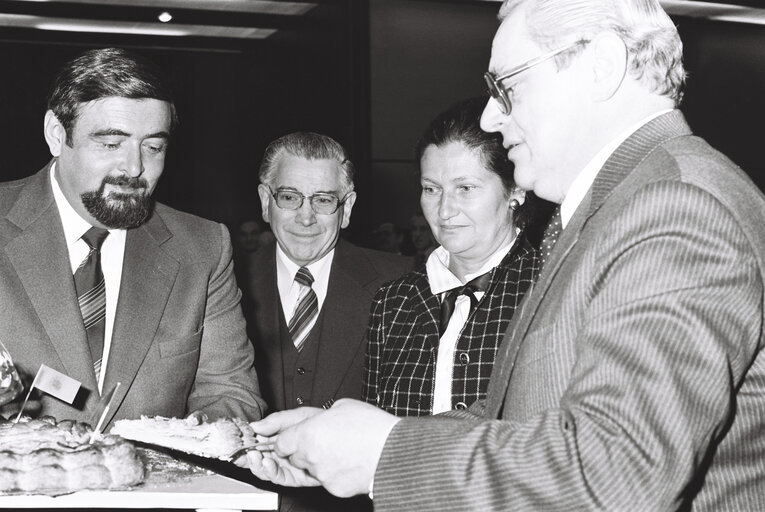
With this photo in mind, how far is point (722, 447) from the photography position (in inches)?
45.6

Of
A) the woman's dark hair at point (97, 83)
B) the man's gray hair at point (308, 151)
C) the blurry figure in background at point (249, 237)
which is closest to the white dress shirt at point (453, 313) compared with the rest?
the man's gray hair at point (308, 151)

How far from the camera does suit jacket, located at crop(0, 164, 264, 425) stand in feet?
7.14

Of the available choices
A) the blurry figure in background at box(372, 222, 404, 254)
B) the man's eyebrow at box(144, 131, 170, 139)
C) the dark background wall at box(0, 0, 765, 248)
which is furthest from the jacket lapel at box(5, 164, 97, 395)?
the dark background wall at box(0, 0, 765, 248)

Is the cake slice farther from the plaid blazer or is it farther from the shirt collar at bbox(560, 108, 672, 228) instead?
the shirt collar at bbox(560, 108, 672, 228)

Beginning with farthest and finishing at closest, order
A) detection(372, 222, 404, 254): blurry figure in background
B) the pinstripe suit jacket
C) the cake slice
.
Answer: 1. detection(372, 222, 404, 254): blurry figure in background
2. the cake slice
3. the pinstripe suit jacket

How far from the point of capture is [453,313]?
7.94 feet

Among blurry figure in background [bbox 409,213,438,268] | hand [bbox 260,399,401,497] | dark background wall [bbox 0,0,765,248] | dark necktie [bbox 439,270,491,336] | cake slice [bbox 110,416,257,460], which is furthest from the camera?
dark background wall [bbox 0,0,765,248]

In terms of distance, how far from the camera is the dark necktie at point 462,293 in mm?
2404

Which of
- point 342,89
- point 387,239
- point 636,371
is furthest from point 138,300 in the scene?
point 342,89

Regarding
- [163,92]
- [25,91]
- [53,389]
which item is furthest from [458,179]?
[25,91]

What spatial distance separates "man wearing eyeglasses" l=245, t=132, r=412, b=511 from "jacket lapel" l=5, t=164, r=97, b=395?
34.4 inches

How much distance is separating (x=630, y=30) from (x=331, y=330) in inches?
72.4

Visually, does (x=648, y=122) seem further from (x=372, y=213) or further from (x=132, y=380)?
(x=372, y=213)

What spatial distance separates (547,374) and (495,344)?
3.58ft
